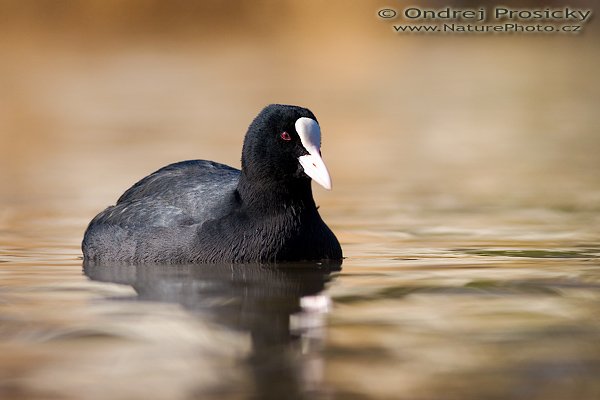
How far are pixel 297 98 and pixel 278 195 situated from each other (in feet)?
39.7

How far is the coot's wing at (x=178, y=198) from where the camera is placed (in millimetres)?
7160

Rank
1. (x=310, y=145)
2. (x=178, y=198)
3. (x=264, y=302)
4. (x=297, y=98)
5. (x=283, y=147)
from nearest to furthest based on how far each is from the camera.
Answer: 1. (x=264, y=302)
2. (x=310, y=145)
3. (x=283, y=147)
4. (x=178, y=198)
5. (x=297, y=98)

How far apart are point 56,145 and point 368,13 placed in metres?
15.0

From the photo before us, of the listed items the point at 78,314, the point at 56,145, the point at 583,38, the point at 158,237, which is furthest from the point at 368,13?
the point at 78,314

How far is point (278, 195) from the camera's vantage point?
277 inches

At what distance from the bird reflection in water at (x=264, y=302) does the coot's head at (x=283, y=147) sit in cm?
49

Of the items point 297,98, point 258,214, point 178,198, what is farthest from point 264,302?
point 297,98

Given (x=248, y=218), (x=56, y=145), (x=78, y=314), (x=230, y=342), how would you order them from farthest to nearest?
(x=56, y=145), (x=248, y=218), (x=78, y=314), (x=230, y=342)

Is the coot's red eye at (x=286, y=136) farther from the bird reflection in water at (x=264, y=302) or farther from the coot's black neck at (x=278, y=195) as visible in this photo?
the bird reflection in water at (x=264, y=302)

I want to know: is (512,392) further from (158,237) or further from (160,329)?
(158,237)

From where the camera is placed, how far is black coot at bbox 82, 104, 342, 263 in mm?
6922

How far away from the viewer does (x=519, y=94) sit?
20.0 m

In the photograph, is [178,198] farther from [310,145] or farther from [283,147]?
[310,145]

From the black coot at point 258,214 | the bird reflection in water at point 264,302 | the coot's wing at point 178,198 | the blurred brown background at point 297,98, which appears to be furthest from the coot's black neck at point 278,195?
the blurred brown background at point 297,98
